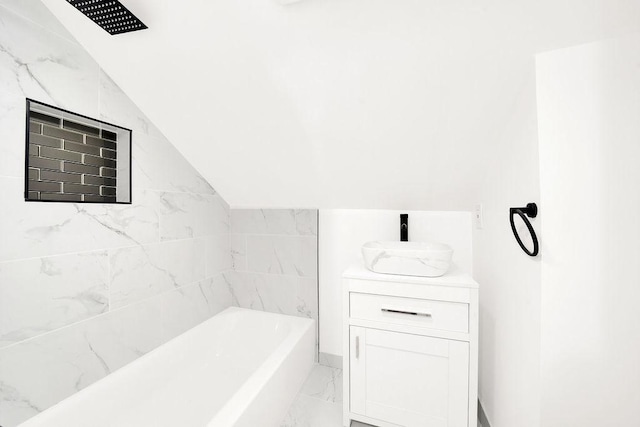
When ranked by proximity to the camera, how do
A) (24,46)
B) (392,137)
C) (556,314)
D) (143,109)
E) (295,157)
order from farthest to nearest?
(295,157) → (143,109) → (392,137) → (24,46) → (556,314)

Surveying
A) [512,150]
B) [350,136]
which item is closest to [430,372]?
[512,150]

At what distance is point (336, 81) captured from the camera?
125 centimetres

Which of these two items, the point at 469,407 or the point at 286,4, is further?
the point at 469,407

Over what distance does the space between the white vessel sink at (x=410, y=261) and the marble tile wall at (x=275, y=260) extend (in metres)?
0.68

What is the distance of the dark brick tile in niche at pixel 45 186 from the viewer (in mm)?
1160

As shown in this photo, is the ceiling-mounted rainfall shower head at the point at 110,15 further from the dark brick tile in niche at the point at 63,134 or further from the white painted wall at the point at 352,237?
the white painted wall at the point at 352,237

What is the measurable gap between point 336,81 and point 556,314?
3.93ft

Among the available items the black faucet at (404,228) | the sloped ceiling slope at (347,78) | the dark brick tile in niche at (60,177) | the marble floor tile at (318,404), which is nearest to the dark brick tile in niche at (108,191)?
the dark brick tile in niche at (60,177)

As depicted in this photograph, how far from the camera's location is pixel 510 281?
4.04 feet

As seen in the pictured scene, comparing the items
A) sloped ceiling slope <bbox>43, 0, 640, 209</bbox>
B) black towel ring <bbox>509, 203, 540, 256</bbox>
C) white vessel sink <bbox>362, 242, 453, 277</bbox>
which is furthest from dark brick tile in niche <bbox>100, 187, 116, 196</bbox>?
black towel ring <bbox>509, 203, 540, 256</bbox>

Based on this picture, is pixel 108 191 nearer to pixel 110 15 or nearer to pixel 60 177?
pixel 60 177

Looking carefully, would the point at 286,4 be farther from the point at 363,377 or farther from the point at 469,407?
the point at 469,407

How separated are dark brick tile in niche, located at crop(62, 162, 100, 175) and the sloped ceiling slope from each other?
1.40ft

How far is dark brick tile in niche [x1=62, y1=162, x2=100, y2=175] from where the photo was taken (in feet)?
4.27
